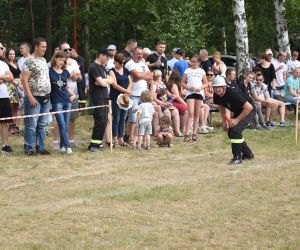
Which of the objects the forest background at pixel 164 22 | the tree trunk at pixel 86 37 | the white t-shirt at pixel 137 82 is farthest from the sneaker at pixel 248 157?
the tree trunk at pixel 86 37

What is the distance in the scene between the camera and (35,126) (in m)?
13.2

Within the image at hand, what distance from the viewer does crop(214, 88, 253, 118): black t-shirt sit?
12.3 m

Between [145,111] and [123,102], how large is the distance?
1.50 feet

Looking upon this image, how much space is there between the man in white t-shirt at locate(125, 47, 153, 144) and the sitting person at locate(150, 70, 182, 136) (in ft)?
2.48

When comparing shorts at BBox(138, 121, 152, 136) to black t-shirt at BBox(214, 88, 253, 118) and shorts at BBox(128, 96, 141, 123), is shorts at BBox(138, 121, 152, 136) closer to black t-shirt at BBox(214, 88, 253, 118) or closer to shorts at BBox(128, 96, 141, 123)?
shorts at BBox(128, 96, 141, 123)

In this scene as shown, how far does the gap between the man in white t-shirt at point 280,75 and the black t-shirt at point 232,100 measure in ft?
24.5

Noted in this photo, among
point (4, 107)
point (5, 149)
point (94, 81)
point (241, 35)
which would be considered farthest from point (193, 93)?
point (241, 35)

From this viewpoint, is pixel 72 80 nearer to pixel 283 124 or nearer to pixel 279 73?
pixel 283 124

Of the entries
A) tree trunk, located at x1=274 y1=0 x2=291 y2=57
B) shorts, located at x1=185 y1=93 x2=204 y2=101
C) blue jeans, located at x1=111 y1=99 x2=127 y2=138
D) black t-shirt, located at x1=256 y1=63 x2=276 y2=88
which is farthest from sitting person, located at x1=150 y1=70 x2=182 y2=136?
tree trunk, located at x1=274 y1=0 x2=291 y2=57

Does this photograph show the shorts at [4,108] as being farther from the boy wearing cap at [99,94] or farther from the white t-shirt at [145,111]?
the white t-shirt at [145,111]

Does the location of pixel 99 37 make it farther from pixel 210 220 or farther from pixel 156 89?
pixel 210 220

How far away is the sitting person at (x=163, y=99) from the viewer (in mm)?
15875

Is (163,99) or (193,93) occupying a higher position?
(193,93)

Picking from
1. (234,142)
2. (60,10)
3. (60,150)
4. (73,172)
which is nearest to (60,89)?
(60,150)
